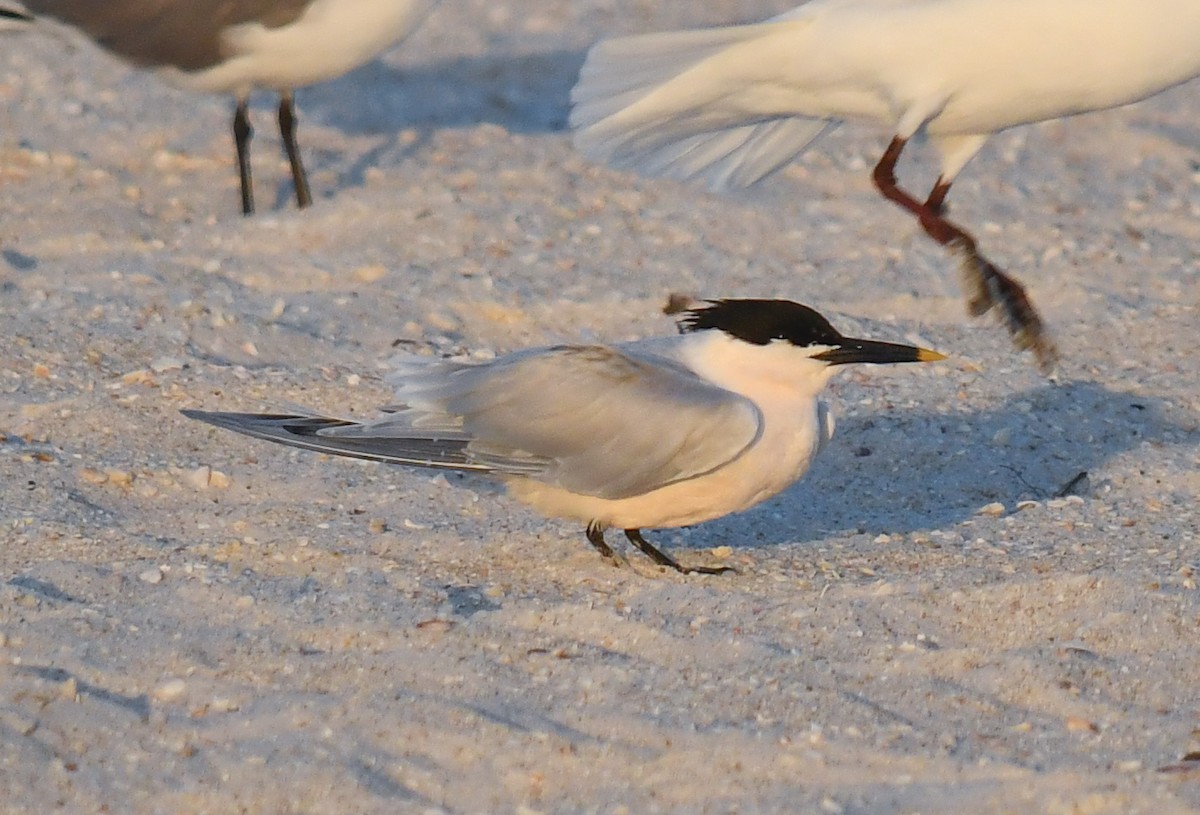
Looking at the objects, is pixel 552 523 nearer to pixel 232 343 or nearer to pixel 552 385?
pixel 552 385

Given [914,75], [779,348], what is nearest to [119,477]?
[779,348]

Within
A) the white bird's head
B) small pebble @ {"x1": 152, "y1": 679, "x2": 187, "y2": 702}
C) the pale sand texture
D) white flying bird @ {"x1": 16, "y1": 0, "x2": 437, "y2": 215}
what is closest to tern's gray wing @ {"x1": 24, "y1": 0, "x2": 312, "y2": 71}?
white flying bird @ {"x1": 16, "y1": 0, "x2": 437, "y2": 215}

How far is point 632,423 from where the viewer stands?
400 centimetres

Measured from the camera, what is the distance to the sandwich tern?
3.97 m

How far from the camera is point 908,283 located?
6.37 meters

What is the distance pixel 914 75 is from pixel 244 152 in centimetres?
304

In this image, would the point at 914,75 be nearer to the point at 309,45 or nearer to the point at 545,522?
the point at 545,522

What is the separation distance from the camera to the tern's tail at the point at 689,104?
5012 millimetres

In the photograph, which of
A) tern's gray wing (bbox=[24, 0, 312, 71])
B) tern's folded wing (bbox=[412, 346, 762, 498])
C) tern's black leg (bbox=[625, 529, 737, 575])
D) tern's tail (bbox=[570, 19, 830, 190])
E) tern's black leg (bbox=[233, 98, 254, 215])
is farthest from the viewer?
tern's black leg (bbox=[233, 98, 254, 215])

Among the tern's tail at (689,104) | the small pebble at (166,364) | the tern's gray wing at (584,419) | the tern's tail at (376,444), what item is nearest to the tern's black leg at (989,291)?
the tern's tail at (689,104)

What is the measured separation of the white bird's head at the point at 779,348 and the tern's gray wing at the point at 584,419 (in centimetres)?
10

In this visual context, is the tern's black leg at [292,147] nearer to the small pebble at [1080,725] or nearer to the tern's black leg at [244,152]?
the tern's black leg at [244,152]

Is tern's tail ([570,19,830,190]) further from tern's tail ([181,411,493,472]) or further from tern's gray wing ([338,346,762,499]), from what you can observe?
tern's tail ([181,411,493,472])

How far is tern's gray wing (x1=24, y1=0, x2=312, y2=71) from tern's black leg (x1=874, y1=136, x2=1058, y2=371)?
8.82ft
